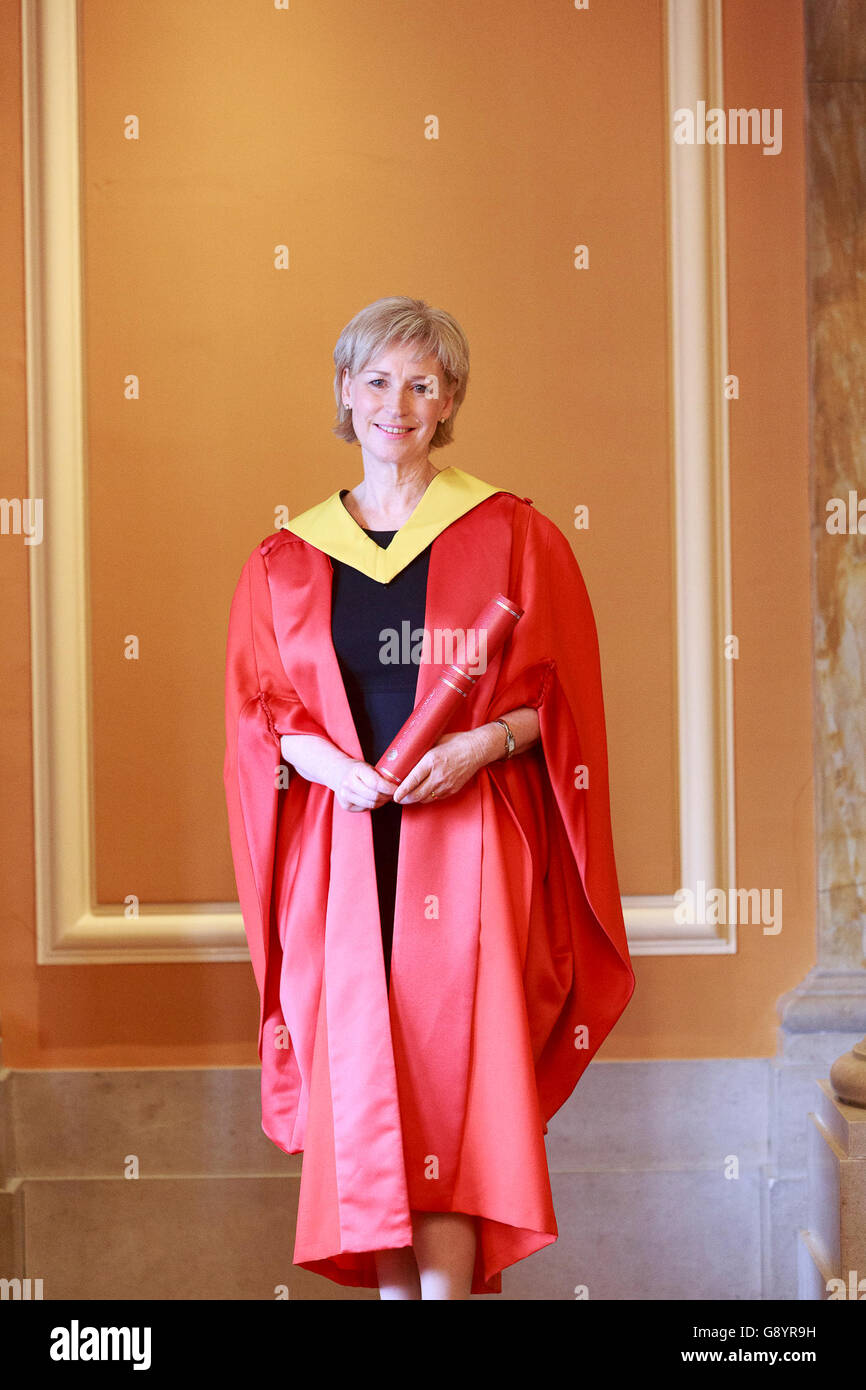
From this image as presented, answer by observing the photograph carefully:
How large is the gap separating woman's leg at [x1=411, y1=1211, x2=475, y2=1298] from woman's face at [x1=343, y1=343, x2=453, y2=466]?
4.35 feet

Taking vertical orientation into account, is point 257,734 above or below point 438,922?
above

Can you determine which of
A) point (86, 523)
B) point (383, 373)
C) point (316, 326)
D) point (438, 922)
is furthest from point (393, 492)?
point (86, 523)

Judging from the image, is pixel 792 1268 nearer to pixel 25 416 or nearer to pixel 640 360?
pixel 640 360

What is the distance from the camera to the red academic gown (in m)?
2.24

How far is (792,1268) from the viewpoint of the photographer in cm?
326

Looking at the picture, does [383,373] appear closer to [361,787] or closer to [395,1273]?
[361,787]

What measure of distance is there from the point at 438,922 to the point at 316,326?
5.54 feet

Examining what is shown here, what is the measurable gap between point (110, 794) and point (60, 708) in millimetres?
247

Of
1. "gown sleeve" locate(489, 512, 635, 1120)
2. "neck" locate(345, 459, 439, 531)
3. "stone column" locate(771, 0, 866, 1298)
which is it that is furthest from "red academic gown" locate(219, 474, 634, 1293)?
"stone column" locate(771, 0, 866, 1298)

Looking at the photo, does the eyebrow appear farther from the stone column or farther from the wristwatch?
the stone column

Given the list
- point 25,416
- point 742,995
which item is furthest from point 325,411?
point 742,995

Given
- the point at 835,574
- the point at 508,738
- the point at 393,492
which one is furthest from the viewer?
the point at 835,574

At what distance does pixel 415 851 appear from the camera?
2311mm

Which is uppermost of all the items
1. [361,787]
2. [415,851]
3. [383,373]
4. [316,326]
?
[316,326]
